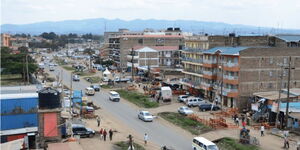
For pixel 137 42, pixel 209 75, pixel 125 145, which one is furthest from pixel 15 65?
pixel 125 145

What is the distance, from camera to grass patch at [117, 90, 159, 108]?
150ft

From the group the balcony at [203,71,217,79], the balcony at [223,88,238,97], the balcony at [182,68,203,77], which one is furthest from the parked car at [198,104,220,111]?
the balcony at [182,68,203,77]

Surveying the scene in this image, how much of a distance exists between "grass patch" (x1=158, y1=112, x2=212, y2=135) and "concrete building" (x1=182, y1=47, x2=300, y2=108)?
7.88 metres

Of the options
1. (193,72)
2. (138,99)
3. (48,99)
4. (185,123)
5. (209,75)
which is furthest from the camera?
(193,72)

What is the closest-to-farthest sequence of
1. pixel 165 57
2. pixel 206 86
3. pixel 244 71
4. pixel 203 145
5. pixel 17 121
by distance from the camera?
pixel 203 145
pixel 17 121
pixel 244 71
pixel 206 86
pixel 165 57

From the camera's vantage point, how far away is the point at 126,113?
41656 millimetres

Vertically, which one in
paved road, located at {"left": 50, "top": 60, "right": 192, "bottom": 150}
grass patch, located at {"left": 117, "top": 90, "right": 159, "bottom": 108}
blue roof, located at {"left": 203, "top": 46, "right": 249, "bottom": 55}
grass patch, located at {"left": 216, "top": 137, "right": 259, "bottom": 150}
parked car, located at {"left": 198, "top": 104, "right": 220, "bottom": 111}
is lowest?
paved road, located at {"left": 50, "top": 60, "right": 192, "bottom": 150}

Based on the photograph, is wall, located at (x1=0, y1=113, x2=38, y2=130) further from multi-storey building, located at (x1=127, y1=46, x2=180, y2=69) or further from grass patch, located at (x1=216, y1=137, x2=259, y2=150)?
multi-storey building, located at (x1=127, y1=46, x2=180, y2=69)

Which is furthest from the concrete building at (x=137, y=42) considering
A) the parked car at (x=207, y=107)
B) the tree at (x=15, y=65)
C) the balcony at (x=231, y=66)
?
the parked car at (x=207, y=107)

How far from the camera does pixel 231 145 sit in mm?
28625

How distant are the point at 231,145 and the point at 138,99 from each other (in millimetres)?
22711

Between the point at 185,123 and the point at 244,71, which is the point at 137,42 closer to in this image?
the point at 244,71

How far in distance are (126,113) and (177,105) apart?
24.8 feet

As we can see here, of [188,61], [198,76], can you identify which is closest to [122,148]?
[198,76]
